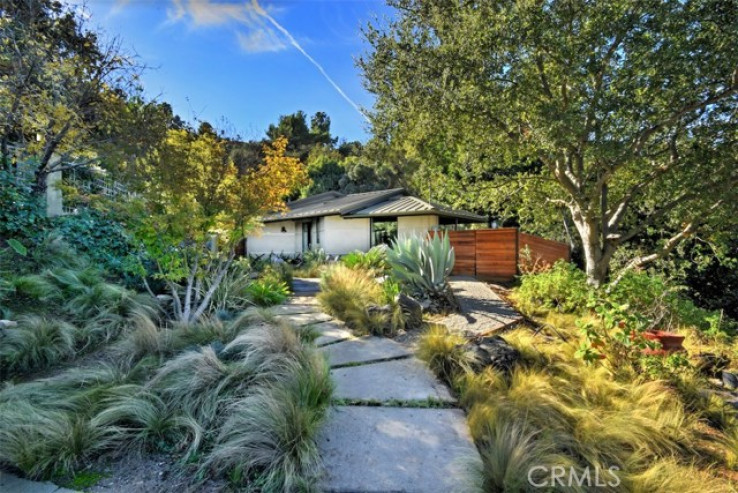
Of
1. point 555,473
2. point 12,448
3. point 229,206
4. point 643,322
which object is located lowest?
point 555,473

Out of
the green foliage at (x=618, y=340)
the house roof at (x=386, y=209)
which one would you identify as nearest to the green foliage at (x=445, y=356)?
the green foliage at (x=618, y=340)

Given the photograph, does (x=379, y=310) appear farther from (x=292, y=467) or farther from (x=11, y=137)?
(x=11, y=137)

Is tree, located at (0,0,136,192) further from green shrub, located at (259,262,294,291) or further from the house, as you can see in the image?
the house

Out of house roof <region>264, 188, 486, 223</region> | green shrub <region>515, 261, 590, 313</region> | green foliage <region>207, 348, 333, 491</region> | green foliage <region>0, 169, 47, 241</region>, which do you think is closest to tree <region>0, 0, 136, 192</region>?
green foliage <region>0, 169, 47, 241</region>

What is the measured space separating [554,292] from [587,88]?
3821 millimetres

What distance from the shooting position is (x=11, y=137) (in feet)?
25.5

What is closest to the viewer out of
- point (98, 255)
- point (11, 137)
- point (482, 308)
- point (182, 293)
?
point (182, 293)

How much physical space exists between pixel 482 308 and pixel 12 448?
235 inches

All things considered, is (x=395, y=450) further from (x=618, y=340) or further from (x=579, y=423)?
(x=618, y=340)

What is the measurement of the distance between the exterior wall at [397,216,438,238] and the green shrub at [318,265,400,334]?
798cm

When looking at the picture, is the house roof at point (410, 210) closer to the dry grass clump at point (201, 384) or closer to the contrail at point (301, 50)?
the contrail at point (301, 50)

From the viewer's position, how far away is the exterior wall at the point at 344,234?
16016 mm

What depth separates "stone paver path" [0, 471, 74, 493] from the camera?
6.40 feet

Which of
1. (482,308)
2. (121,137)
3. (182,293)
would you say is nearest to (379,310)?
(482,308)
